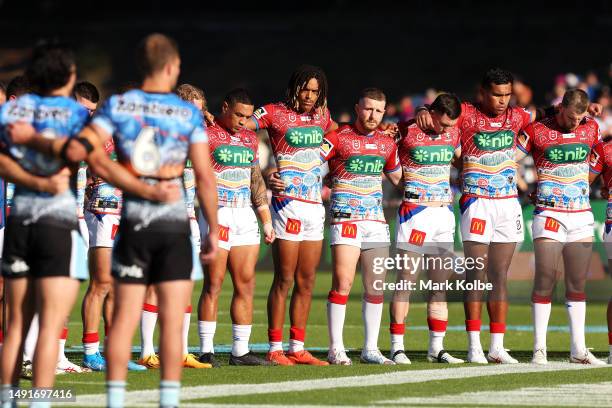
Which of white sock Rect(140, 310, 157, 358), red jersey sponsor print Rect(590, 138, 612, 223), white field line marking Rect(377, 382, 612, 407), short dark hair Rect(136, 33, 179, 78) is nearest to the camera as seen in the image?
short dark hair Rect(136, 33, 179, 78)

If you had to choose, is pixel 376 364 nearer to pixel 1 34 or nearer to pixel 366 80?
pixel 366 80

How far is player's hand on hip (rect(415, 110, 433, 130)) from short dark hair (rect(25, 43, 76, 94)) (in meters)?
4.59

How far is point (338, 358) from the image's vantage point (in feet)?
40.0

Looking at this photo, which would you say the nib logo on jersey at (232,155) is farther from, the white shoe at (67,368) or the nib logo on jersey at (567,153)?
the nib logo on jersey at (567,153)

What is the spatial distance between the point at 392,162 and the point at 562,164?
1.38m

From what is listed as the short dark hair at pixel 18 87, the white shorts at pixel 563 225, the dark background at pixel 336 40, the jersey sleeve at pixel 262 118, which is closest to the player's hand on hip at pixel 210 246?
the short dark hair at pixel 18 87

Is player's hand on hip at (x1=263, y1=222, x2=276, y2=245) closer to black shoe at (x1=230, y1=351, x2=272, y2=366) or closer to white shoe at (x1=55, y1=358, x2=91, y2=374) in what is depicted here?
black shoe at (x1=230, y1=351, x2=272, y2=366)

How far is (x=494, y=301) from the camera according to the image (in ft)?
40.8

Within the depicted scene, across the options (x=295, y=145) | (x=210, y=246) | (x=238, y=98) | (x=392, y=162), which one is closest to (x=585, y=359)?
(x=392, y=162)

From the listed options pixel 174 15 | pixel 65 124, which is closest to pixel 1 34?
pixel 174 15

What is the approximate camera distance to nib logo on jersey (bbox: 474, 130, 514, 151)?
12445 mm

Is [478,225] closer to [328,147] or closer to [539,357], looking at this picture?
[539,357]

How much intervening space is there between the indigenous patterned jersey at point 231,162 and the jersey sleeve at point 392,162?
1179mm

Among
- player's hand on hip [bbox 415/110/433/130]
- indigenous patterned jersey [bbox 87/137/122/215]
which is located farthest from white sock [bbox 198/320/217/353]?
player's hand on hip [bbox 415/110/433/130]
